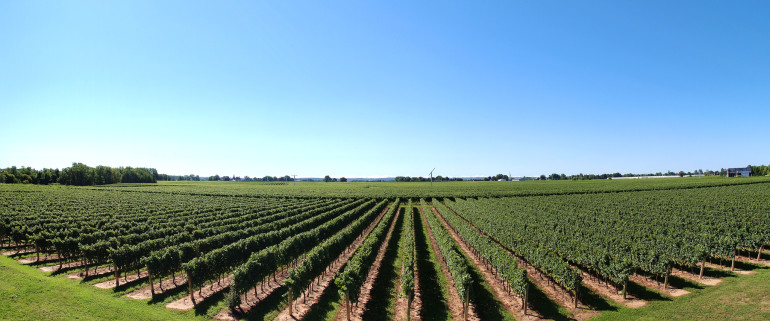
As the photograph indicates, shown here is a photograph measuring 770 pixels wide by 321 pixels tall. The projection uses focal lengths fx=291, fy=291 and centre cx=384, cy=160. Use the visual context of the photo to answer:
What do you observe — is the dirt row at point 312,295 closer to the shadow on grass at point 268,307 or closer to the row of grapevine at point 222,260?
the shadow on grass at point 268,307

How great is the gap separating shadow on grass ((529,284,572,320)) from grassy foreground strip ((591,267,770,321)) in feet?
5.90

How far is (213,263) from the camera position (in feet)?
61.1

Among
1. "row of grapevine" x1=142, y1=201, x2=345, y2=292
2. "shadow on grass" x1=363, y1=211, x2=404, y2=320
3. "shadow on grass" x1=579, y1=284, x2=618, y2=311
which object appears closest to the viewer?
"shadow on grass" x1=363, y1=211, x2=404, y2=320

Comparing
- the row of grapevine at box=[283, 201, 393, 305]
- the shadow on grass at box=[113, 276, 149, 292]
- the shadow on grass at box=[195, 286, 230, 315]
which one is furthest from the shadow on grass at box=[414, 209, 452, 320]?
the shadow on grass at box=[113, 276, 149, 292]

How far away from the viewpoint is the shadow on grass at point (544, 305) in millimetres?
15311

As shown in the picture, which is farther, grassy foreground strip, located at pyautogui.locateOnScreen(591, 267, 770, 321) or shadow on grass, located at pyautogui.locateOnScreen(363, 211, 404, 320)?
shadow on grass, located at pyautogui.locateOnScreen(363, 211, 404, 320)

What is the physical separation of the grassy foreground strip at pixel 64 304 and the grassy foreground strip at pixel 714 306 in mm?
22170

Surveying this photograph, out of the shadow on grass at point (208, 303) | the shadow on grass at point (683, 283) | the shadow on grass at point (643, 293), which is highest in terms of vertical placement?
the shadow on grass at point (683, 283)

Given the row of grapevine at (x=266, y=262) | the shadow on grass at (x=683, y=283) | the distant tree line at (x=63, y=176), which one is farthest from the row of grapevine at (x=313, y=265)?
the distant tree line at (x=63, y=176)

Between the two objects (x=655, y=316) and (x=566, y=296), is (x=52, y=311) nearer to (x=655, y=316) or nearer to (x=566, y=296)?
(x=566, y=296)

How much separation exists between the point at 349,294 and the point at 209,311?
747 cm

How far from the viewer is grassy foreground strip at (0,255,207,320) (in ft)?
45.7

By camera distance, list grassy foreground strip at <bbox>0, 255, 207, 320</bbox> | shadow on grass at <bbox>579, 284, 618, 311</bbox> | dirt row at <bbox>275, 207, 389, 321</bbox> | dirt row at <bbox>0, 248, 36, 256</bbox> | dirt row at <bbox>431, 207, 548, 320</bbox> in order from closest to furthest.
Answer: grassy foreground strip at <bbox>0, 255, 207, 320</bbox> → dirt row at <bbox>275, 207, 389, 321</bbox> → dirt row at <bbox>431, 207, 548, 320</bbox> → shadow on grass at <bbox>579, 284, 618, 311</bbox> → dirt row at <bbox>0, 248, 36, 256</bbox>

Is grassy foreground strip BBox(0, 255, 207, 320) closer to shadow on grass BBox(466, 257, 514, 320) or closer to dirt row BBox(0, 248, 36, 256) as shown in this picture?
dirt row BBox(0, 248, 36, 256)
